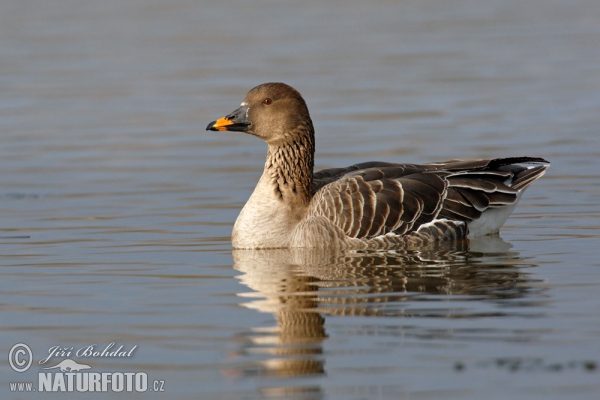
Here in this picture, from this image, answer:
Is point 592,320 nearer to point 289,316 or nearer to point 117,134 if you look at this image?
point 289,316

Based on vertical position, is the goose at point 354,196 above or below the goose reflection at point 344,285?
above

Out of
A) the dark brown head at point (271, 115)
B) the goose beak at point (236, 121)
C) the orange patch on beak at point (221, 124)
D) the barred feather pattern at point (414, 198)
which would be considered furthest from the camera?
the dark brown head at point (271, 115)

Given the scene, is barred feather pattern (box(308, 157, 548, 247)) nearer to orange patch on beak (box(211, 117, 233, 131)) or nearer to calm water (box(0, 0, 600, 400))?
calm water (box(0, 0, 600, 400))

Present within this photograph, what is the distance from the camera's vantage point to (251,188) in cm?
1698

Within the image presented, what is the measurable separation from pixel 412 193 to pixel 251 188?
4372mm

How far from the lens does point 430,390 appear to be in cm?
750

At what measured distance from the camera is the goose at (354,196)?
12938 mm

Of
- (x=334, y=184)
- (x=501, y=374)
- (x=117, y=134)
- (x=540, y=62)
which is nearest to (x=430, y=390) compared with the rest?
(x=501, y=374)

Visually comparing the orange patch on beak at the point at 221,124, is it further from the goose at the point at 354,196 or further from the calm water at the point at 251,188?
the calm water at the point at 251,188

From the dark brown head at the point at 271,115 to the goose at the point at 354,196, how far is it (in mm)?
12

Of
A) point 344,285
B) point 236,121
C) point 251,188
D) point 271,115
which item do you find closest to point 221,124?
point 236,121

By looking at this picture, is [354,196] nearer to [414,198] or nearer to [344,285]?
[414,198]

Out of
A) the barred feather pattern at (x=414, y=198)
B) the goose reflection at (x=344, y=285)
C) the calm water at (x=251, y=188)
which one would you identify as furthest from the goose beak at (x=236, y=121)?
the goose reflection at (x=344, y=285)

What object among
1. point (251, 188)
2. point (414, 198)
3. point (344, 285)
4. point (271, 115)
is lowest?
point (344, 285)
